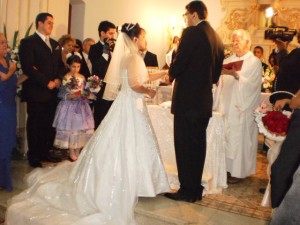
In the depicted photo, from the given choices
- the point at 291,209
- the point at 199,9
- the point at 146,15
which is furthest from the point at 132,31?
the point at 146,15

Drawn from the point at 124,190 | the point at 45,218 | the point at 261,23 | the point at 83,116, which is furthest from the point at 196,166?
the point at 261,23

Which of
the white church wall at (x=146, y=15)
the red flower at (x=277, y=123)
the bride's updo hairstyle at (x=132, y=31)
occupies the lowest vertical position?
the red flower at (x=277, y=123)

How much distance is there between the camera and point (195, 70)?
3.40 m

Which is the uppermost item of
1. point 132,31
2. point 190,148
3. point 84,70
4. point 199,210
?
point 132,31

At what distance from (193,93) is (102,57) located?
185 centimetres

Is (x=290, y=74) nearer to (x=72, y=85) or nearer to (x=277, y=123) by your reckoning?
(x=277, y=123)

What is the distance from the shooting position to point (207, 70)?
3428 millimetres

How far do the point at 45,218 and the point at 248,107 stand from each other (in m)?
2.44

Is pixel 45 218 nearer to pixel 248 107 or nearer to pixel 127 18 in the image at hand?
pixel 248 107

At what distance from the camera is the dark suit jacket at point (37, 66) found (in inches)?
175

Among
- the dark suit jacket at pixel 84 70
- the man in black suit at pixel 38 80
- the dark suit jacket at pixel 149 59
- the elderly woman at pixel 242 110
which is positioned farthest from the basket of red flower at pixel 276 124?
the dark suit jacket at pixel 149 59

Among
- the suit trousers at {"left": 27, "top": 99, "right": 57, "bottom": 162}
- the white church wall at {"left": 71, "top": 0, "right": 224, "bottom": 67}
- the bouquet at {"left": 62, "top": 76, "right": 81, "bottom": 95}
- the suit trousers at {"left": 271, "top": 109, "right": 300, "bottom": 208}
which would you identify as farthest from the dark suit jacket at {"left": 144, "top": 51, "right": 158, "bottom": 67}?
the suit trousers at {"left": 271, "top": 109, "right": 300, "bottom": 208}

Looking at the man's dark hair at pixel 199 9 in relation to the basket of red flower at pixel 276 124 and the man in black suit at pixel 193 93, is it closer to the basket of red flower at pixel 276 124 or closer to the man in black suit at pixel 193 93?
the man in black suit at pixel 193 93

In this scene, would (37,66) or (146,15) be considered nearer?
(37,66)
